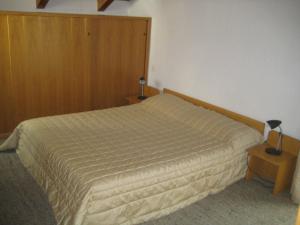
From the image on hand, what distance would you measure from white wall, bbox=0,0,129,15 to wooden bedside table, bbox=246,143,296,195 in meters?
2.94

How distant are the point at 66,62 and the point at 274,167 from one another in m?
2.76

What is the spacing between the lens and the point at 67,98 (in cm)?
414

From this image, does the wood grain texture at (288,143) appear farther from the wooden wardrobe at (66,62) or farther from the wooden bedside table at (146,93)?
the wooden wardrobe at (66,62)

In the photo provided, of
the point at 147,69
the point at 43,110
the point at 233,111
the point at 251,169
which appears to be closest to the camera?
the point at 251,169

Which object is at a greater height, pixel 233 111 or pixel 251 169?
pixel 233 111

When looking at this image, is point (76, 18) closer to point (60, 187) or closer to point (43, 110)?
point (43, 110)

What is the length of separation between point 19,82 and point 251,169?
2.82 m

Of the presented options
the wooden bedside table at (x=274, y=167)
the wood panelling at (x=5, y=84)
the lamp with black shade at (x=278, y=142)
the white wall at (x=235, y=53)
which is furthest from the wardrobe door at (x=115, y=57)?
the lamp with black shade at (x=278, y=142)

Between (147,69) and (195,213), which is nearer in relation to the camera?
(195,213)

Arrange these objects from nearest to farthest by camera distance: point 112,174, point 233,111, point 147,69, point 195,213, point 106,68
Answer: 1. point 112,174
2. point 195,213
3. point 233,111
4. point 106,68
5. point 147,69

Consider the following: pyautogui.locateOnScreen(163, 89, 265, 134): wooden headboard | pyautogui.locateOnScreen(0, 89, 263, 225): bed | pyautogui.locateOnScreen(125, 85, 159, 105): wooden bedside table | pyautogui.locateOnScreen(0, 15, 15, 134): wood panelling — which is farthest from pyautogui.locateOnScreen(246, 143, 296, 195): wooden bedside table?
pyautogui.locateOnScreen(0, 15, 15, 134): wood panelling

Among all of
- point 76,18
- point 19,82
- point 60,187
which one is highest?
point 76,18

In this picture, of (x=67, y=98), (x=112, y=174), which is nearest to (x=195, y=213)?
(x=112, y=174)

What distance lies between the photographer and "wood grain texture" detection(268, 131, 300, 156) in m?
2.92
